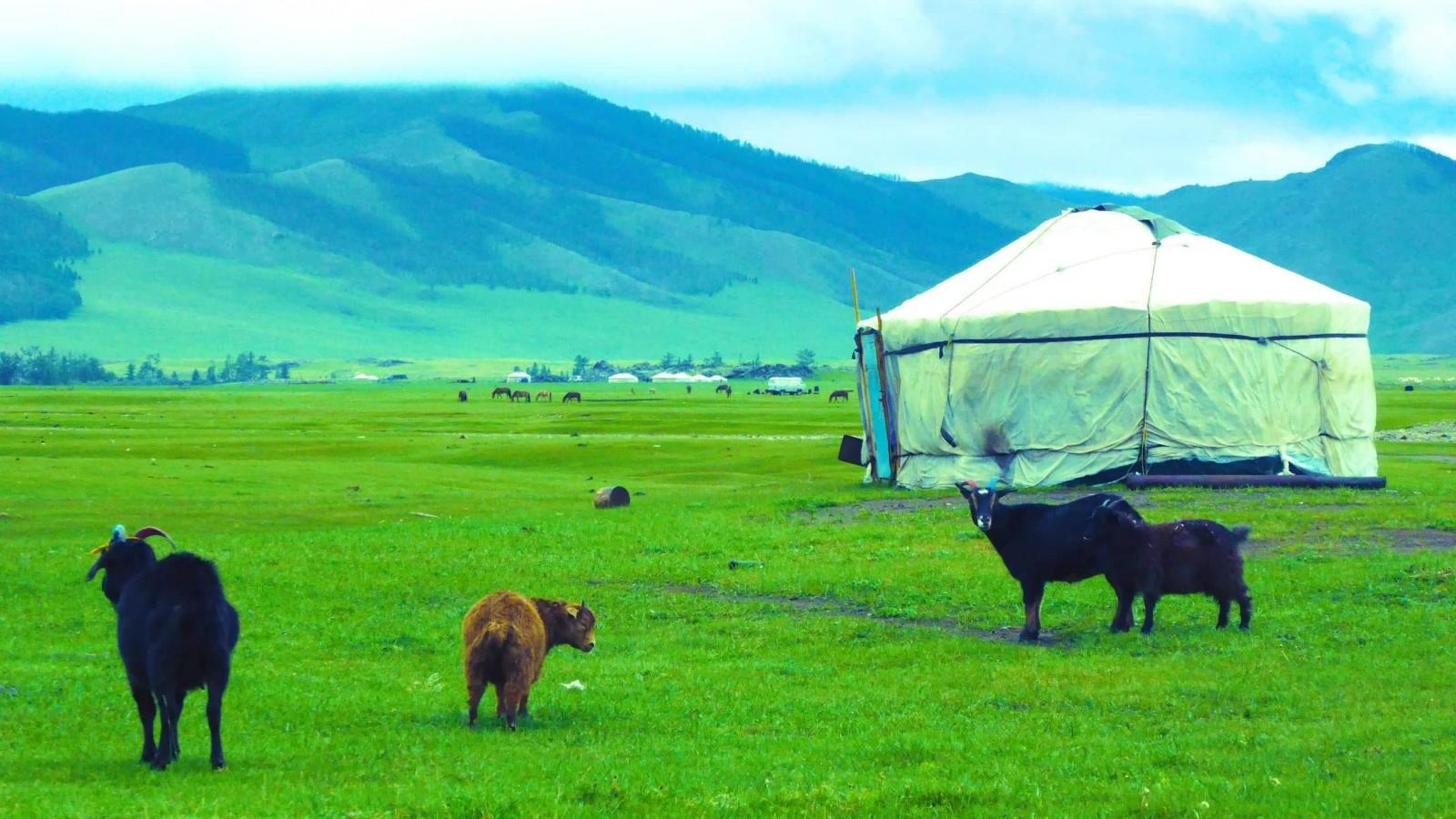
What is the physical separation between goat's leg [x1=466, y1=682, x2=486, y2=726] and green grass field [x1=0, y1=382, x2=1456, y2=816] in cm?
25

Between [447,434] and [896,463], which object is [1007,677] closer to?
[896,463]

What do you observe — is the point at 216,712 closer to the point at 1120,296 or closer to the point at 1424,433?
the point at 1120,296

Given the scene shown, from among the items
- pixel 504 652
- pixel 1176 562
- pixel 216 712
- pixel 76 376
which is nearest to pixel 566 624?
pixel 504 652

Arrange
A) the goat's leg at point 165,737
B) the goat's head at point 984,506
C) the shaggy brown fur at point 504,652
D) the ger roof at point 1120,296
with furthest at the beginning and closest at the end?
1. the ger roof at point 1120,296
2. the goat's head at point 984,506
3. the shaggy brown fur at point 504,652
4. the goat's leg at point 165,737

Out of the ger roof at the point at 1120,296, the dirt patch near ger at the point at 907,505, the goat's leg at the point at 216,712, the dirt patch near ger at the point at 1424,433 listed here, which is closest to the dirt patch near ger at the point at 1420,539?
the dirt patch near ger at the point at 907,505

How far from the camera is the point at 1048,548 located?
55.3ft

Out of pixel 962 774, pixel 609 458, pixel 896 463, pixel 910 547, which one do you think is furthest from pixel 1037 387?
pixel 962 774

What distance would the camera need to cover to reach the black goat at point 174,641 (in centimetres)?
1085

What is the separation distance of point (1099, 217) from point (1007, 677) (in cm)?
2495

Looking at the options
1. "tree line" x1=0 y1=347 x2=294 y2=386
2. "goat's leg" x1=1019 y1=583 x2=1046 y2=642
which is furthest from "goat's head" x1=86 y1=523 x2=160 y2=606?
"tree line" x1=0 y1=347 x2=294 y2=386

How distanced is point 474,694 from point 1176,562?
7.31 m

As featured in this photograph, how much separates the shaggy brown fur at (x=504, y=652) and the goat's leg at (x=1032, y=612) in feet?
17.7

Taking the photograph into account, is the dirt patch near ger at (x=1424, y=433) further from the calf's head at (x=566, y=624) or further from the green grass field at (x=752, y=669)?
the calf's head at (x=566, y=624)

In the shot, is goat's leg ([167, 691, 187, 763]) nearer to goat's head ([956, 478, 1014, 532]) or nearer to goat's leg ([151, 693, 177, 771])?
goat's leg ([151, 693, 177, 771])
